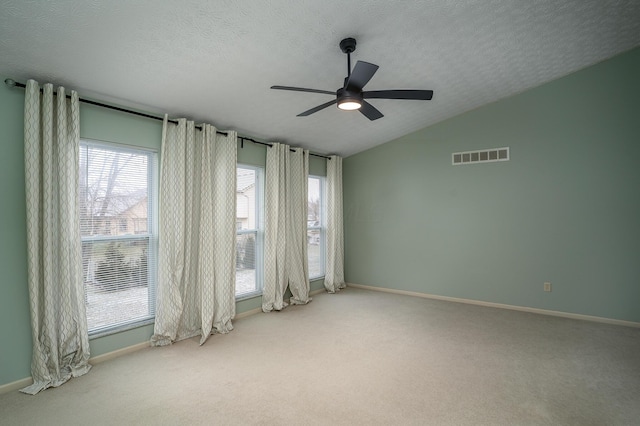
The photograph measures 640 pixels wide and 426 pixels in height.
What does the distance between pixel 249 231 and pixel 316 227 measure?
162cm

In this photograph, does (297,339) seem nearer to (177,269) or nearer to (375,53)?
(177,269)

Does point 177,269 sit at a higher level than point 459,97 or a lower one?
lower

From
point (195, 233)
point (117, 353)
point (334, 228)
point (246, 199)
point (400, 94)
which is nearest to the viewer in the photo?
point (400, 94)

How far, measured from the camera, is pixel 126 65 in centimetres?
265

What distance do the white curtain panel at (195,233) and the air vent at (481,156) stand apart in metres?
3.42

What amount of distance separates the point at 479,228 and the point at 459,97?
1966 millimetres

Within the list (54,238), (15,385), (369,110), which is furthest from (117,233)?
(369,110)

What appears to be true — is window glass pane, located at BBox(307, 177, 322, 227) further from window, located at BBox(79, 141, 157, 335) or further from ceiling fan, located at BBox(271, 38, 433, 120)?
ceiling fan, located at BBox(271, 38, 433, 120)

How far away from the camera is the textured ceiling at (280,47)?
87.8 inches

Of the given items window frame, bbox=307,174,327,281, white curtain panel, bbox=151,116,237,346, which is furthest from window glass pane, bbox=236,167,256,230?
window frame, bbox=307,174,327,281

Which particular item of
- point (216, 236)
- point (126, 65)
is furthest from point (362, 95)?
point (216, 236)

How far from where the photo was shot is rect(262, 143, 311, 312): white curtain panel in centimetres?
473

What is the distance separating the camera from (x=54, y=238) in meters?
2.76

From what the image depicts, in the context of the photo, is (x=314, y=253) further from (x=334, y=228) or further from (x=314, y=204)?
(x=314, y=204)
